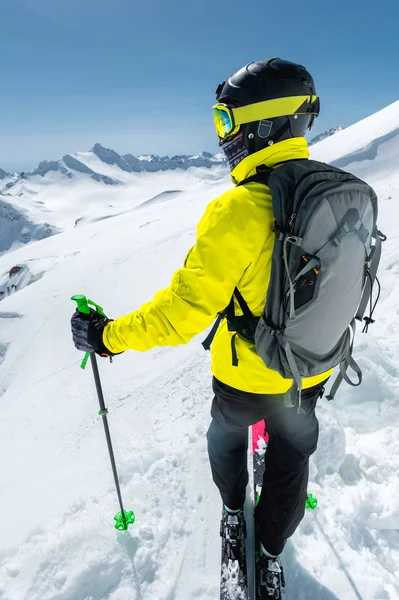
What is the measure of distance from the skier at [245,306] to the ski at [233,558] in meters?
0.15

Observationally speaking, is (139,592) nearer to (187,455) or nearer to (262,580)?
(262,580)

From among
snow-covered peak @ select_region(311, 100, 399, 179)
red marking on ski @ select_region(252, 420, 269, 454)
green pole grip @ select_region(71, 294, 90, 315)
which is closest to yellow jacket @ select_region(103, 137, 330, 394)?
green pole grip @ select_region(71, 294, 90, 315)

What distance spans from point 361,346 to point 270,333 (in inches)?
132

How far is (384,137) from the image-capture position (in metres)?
23.9

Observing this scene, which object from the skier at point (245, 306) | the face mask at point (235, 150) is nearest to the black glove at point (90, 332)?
the skier at point (245, 306)

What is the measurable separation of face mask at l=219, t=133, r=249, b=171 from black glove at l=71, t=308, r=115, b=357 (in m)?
1.25

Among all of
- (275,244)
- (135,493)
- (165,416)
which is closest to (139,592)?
(135,493)

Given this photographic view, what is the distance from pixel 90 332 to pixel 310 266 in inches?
53.4

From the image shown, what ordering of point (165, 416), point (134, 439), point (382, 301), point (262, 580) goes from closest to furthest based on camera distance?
point (262, 580), point (134, 439), point (165, 416), point (382, 301)

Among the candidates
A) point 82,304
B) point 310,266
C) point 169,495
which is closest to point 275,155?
point 310,266

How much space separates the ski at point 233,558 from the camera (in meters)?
2.61

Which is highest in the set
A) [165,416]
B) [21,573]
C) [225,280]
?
[225,280]

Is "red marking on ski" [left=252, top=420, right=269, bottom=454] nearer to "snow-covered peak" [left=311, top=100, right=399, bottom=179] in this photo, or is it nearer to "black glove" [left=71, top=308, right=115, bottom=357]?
"black glove" [left=71, top=308, right=115, bottom=357]

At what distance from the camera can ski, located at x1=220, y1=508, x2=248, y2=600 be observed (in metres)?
2.61
